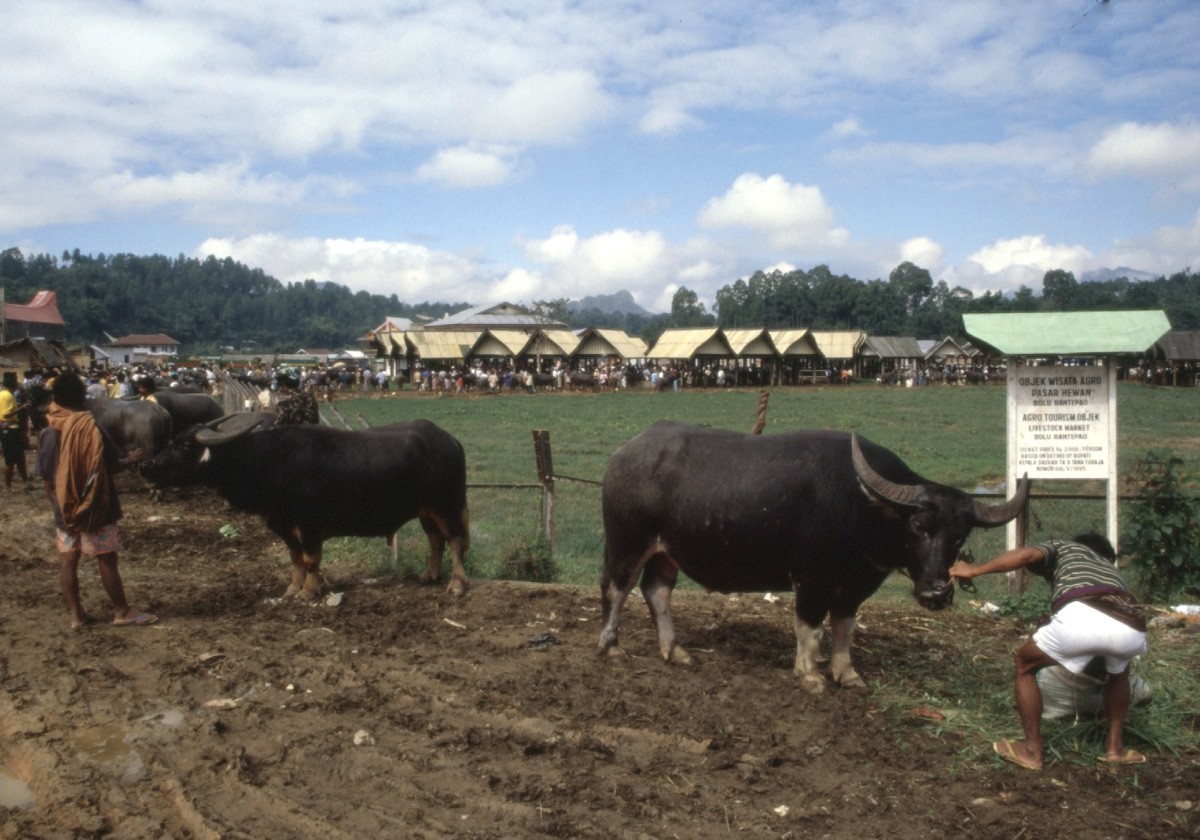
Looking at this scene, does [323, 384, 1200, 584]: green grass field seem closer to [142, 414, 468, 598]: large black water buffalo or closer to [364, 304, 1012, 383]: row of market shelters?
[142, 414, 468, 598]: large black water buffalo

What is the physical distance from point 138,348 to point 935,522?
110m

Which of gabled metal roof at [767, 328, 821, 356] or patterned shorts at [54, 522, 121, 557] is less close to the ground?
gabled metal roof at [767, 328, 821, 356]

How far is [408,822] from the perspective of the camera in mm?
4520

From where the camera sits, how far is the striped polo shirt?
5039 mm

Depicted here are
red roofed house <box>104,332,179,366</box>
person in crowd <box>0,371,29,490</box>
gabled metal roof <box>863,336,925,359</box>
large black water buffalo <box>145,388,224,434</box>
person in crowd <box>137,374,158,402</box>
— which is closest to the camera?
person in crowd <box>0,371,29,490</box>

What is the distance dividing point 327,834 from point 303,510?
462 centimetres

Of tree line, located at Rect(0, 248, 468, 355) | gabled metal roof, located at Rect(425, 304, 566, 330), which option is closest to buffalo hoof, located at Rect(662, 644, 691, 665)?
gabled metal roof, located at Rect(425, 304, 566, 330)

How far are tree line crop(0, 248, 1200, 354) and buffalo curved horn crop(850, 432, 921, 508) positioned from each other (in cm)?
7016

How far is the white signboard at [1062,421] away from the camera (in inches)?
356

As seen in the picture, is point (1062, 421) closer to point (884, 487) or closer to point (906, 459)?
point (884, 487)

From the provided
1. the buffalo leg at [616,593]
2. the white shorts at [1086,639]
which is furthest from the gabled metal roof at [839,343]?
the white shorts at [1086,639]

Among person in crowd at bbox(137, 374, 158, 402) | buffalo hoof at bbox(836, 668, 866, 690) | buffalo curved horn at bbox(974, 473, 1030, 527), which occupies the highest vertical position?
person in crowd at bbox(137, 374, 158, 402)

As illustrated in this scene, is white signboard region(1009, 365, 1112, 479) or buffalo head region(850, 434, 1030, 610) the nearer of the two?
buffalo head region(850, 434, 1030, 610)

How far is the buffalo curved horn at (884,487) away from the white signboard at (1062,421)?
11.5ft
